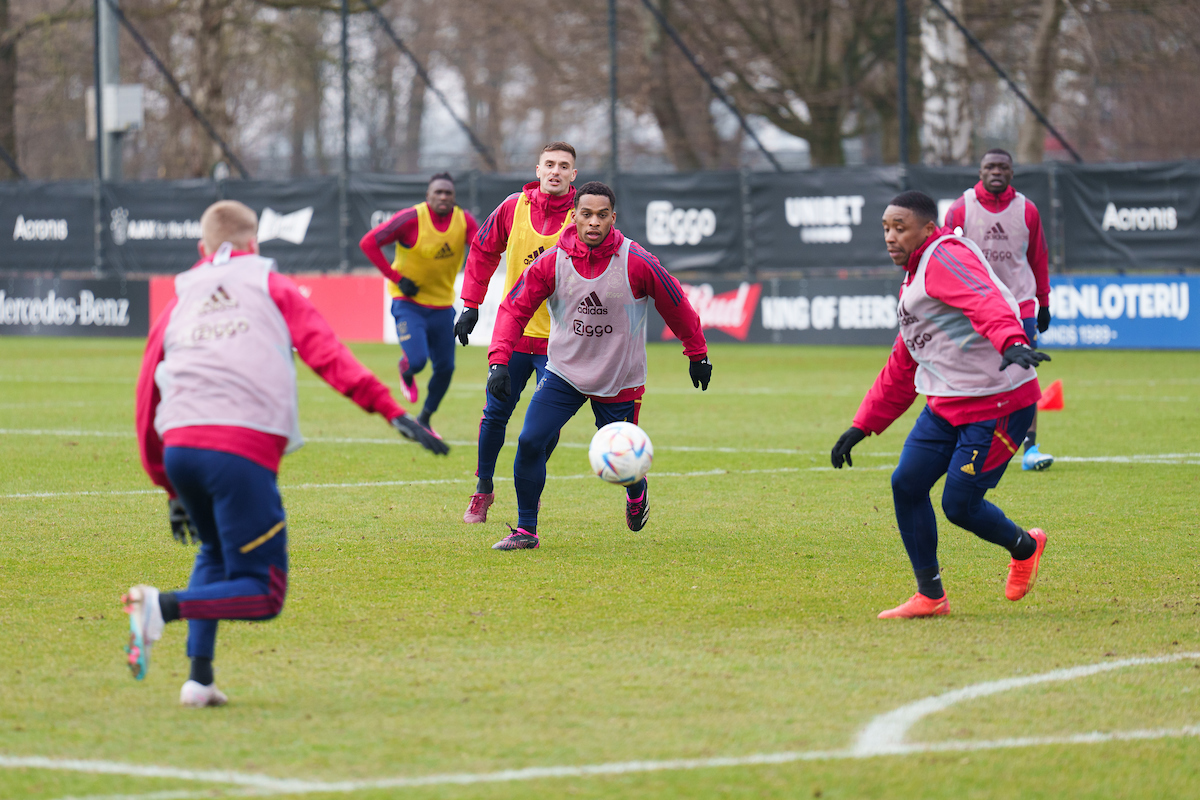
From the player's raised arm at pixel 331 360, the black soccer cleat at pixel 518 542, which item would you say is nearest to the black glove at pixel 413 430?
the player's raised arm at pixel 331 360

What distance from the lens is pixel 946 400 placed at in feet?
21.0

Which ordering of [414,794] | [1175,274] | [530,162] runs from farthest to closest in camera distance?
[530,162] → [1175,274] → [414,794]

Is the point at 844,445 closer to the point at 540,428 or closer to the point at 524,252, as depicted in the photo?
the point at 540,428

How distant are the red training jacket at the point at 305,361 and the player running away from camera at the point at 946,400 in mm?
2380

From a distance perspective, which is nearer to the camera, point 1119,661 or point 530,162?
point 1119,661

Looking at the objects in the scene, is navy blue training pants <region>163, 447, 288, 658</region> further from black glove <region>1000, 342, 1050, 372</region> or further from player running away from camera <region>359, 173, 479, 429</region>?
player running away from camera <region>359, 173, 479, 429</region>

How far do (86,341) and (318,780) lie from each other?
25166 millimetres

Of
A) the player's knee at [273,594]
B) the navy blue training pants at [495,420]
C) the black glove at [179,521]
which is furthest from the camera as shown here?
the navy blue training pants at [495,420]

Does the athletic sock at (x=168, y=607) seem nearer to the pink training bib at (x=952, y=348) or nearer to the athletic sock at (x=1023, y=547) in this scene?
the pink training bib at (x=952, y=348)

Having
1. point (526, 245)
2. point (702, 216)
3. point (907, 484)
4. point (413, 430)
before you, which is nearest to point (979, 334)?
point (907, 484)

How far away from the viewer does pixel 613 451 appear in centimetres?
745

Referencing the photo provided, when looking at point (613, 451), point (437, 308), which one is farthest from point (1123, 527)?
point (437, 308)

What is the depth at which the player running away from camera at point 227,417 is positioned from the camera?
4.84 metres

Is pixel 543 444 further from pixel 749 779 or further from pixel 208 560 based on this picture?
pixel 749 779
